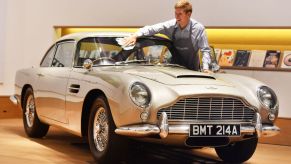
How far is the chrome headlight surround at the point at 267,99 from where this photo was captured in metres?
4.76

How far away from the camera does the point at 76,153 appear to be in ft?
18.1

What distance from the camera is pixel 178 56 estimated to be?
5.76 m

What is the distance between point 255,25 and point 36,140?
3243 millimetres

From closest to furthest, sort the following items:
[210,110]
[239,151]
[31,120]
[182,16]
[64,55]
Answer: [210,110] → [239,151] → [182,16] → [64,55] → [31,120]

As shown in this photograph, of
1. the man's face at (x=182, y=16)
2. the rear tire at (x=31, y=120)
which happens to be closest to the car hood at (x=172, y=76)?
the man's face at (x=182, y=16)

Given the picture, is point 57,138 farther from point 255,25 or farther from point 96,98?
point 255,25

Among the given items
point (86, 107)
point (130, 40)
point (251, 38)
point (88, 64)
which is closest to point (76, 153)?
point (86, 107)

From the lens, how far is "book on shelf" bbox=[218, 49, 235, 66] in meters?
7.75

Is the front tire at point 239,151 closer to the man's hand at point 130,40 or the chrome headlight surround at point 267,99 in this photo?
the chrome headlight surround at point 267,99

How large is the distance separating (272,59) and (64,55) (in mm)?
2922

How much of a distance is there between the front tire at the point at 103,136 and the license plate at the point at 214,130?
1.91ft

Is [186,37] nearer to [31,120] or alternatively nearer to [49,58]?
[49,58]

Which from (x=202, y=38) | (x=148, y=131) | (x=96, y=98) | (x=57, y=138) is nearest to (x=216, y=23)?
(x=202, y=38)

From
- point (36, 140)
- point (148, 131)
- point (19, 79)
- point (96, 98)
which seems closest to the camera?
point (148, 131)
